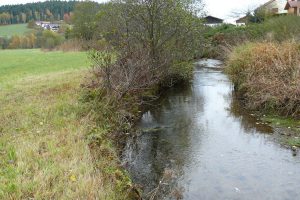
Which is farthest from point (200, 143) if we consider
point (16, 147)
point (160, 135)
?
point (16, 147)

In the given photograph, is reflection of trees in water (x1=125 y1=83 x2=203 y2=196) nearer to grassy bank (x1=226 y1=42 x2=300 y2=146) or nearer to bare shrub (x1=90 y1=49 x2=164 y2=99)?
bare shrub (x1=90 y1=49 x2=164 y2=99)

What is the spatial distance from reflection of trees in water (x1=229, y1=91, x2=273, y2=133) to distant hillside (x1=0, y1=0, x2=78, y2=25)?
93.3 metres

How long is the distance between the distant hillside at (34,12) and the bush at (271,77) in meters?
92.3

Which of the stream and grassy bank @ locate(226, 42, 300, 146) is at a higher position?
grassy bank @ locate(226, 42, 300, 146)

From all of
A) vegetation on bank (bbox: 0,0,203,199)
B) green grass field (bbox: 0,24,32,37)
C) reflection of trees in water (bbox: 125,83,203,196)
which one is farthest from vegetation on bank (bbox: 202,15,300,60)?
green grass field (bbox: 0,24,32,37)

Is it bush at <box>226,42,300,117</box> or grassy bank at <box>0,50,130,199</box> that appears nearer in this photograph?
grassy bank at <box>0,50,130,199</box>

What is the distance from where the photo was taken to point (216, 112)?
1384cm

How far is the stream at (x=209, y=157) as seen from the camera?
706cm

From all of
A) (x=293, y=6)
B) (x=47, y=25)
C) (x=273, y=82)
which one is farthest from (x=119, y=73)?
(x=47, y=25)

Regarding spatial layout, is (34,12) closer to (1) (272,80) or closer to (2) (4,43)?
(2) (4,43)

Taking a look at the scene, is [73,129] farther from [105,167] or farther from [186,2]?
[186,2]

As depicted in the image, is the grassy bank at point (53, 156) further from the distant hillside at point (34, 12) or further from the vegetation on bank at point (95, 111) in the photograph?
the distant hillside at point (34, 12)

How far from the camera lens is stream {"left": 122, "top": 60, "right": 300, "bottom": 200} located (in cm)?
706

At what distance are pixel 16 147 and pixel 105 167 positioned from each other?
1732 mm
